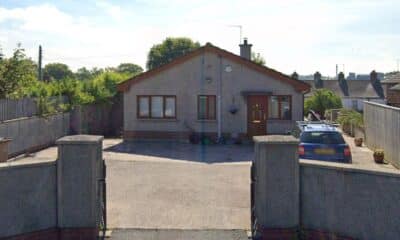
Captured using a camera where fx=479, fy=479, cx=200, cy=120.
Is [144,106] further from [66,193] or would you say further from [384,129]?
[66,193]

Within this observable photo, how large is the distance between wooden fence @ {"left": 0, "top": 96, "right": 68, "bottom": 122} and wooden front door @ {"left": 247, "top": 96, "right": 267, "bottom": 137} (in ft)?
34.5

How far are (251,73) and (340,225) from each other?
1814 cm

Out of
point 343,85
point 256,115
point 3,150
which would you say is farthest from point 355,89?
point 3,150

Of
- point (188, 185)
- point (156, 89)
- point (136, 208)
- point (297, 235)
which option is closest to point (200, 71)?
point (156, 89)

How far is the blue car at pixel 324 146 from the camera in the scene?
46.0ft

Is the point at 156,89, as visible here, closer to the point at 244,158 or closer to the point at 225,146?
the point at 225,146

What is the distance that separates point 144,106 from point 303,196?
18.5 metres

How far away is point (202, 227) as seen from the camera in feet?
28.2

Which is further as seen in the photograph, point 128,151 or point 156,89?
point 156,89

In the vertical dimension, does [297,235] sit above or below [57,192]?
below

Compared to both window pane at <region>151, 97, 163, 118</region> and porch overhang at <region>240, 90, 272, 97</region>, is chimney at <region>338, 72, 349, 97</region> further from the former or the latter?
window pane at <region>151, 97, 163, 118</region>

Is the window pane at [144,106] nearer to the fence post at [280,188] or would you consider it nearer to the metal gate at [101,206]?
the metal gate at [101,206]

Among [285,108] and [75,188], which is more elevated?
[285,108]

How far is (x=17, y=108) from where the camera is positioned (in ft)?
63.4
